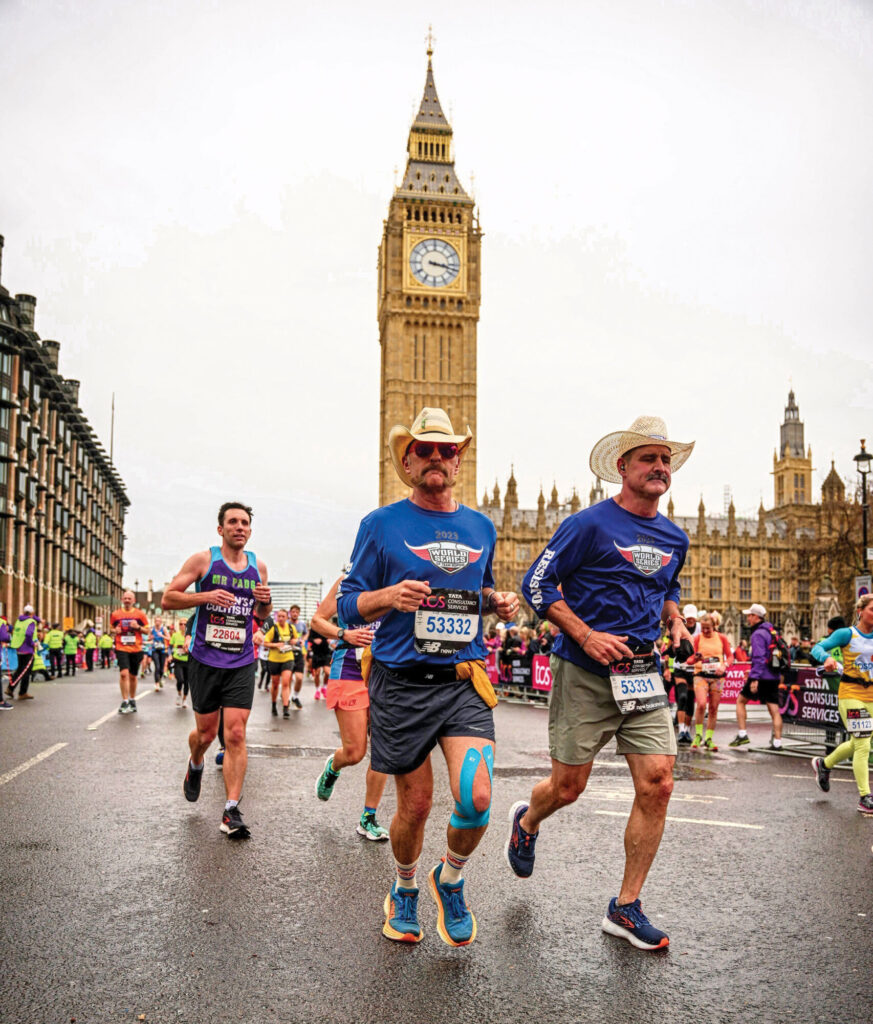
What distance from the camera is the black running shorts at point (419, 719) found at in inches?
170

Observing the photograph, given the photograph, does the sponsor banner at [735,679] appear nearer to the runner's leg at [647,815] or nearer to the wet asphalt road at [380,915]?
the wet asphalt road at [380,915]

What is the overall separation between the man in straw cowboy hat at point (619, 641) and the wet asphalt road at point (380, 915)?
1.44ft

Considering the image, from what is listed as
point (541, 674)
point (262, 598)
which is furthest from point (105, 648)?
point (262, 598)

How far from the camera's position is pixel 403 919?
4340 mm

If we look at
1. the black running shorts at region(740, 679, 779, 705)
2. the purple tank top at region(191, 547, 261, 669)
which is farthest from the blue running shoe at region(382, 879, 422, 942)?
the black running shorts at region(740, 679, 779, 705)

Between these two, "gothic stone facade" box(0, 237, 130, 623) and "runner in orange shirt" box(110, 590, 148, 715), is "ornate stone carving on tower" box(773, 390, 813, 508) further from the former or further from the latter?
"runner in orange shirt" box(110, 590, 148, 715)

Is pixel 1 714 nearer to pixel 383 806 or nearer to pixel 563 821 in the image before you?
pixel 383 806

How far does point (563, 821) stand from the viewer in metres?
7.35

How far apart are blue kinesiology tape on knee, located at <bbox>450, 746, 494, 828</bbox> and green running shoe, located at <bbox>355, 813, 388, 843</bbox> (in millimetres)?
2371

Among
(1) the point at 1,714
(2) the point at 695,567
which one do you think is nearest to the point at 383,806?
(1) the point at 1,714

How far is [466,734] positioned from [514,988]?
3.25 feet

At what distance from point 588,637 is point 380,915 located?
5.25 feet

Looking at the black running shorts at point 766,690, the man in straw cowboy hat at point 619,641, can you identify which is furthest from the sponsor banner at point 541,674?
the man in straw cowboy hat at point 619,641

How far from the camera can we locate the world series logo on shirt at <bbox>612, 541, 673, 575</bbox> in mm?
4816
